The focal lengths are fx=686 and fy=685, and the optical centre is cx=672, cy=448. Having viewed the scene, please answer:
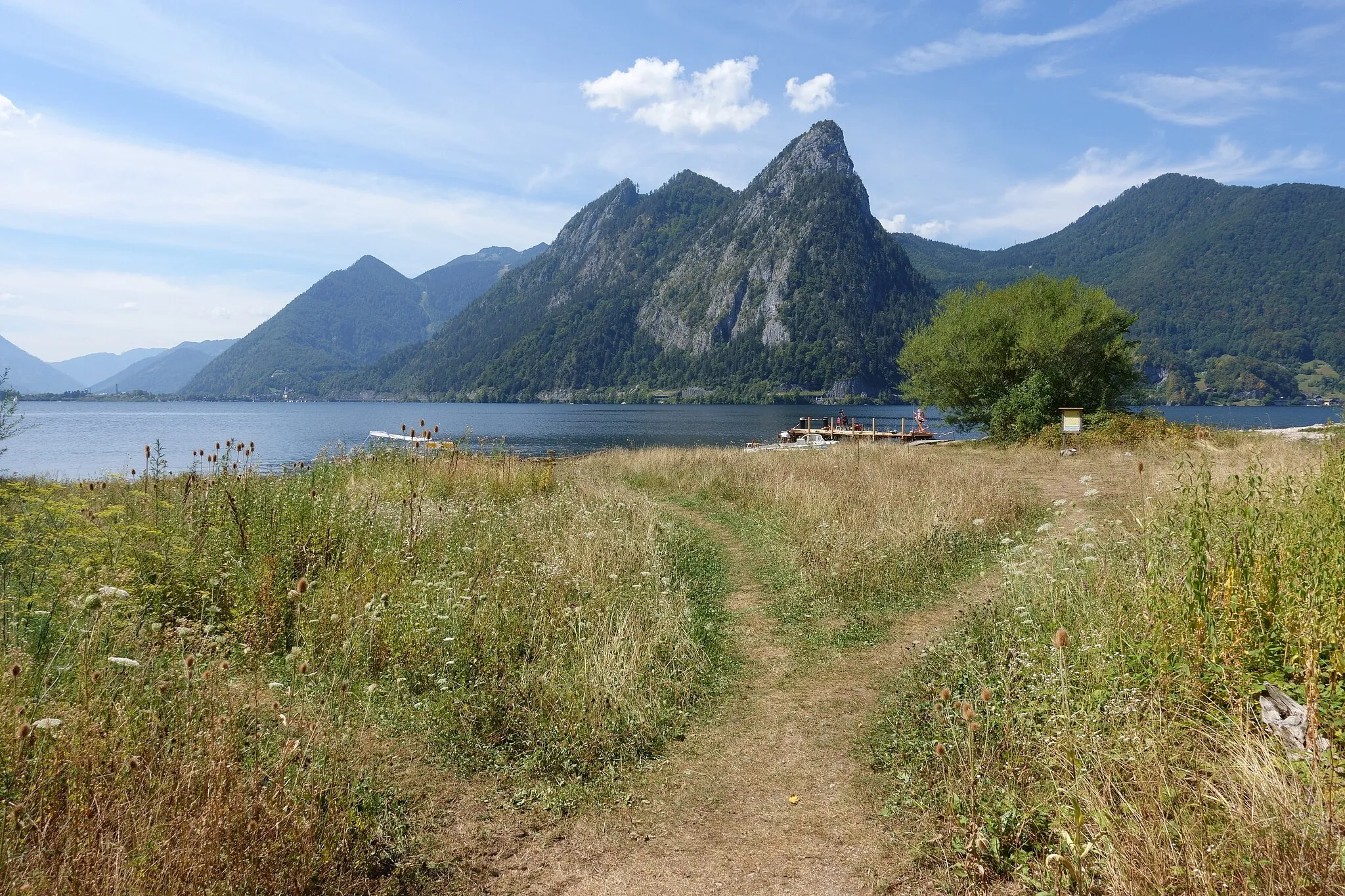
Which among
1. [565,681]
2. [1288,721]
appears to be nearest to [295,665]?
[565,681]

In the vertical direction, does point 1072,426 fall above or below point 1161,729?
above

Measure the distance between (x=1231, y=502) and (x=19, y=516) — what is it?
8.99 metres

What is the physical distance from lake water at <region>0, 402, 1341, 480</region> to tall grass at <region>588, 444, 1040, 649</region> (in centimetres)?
1085

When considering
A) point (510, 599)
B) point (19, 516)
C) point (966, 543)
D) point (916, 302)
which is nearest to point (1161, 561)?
point (966, 543)

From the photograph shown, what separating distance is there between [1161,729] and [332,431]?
293ft

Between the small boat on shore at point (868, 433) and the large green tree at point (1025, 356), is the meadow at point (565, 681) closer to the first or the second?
the large green tree at point (1025, 356)

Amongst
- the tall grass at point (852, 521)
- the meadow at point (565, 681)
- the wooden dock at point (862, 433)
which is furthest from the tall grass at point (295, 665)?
the wooden dock at point (862, 433)

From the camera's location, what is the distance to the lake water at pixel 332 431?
137 ft

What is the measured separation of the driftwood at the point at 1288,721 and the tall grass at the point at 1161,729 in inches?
2.1

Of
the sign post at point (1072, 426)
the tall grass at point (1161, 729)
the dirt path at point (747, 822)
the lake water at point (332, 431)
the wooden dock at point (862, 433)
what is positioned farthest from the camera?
the lake water at point (332, 431)

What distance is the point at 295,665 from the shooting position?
4.69m

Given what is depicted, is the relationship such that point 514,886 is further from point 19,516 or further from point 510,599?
point 19,516

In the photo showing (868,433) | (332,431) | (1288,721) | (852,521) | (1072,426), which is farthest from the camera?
(332,431)

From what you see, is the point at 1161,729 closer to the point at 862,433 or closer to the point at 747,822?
the point at 747,822
